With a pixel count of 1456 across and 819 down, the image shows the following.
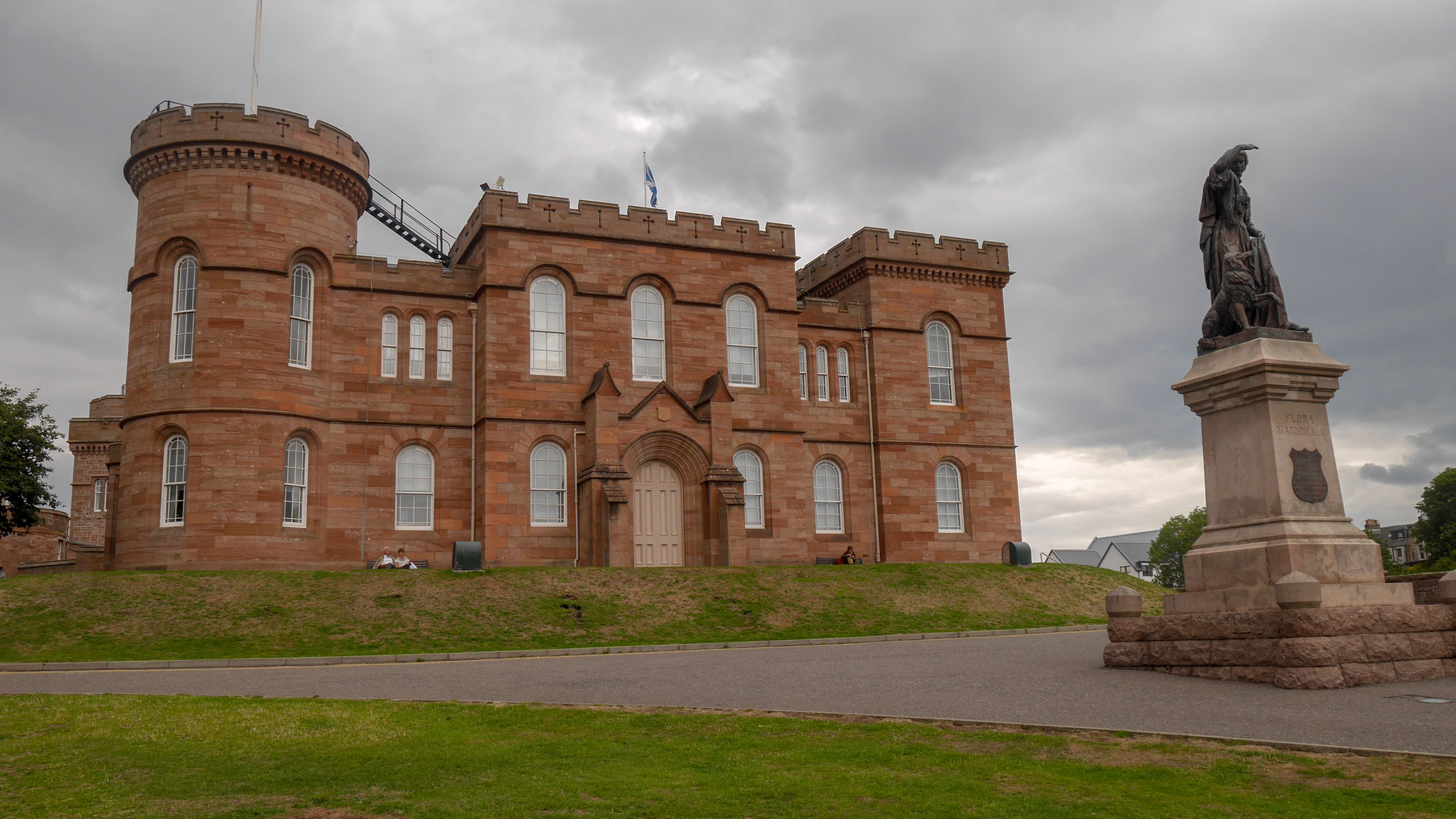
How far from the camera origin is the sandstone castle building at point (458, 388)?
2970 cm

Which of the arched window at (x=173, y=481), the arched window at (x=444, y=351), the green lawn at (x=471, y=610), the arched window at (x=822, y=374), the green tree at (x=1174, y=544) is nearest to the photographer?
the green lawn at (x=471, y=610)

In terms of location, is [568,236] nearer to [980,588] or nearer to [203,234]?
[203,234]

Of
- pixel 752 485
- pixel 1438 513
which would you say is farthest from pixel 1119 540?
pixel 752 485

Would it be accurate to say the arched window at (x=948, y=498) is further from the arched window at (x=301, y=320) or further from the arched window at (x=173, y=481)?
the arched window at (x=173, y=481)

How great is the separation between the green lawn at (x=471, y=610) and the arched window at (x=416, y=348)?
8.28 metres

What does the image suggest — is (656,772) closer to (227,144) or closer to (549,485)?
(549,485)

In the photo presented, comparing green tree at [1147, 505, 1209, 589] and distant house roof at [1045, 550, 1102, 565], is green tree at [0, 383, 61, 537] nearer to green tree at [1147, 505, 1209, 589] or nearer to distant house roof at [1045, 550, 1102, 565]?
green tree at [1147, 505, 1209, 589]

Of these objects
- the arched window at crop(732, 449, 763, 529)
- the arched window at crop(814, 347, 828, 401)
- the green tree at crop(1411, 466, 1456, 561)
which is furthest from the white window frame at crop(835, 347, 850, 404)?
the green tree at crop(1411, 466, 1456, 561)

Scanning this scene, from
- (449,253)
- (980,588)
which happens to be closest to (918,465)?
(980,588)

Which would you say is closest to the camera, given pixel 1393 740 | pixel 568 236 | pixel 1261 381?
pixel 1393 740

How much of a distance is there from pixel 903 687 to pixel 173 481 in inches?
924

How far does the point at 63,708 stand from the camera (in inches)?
466

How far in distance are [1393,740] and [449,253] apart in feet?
109

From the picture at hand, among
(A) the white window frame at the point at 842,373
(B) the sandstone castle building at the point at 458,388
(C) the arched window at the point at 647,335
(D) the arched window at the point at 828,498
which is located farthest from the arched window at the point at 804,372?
(C) the arched window at the point at 647,335
